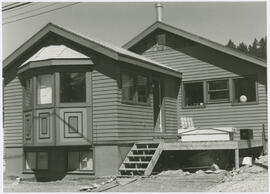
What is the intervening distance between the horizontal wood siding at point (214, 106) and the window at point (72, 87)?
17.3ft

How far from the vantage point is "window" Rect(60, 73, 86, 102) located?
14.0 m

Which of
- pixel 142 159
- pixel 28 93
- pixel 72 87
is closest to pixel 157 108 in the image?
pixel 142 159

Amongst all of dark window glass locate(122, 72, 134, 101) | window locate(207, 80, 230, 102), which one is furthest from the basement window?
dark window glass locate(122, 72, 134, 101)

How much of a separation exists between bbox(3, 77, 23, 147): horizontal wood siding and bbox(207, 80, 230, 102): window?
744cm

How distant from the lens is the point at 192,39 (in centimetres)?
1783

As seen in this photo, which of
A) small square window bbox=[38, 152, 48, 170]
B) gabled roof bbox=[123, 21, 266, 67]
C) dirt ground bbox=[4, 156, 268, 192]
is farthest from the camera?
gabled roof bbox=[123, 21, 266, 67]

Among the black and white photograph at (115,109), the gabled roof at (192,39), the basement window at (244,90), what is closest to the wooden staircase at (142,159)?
the black and white photograph at (115,109)

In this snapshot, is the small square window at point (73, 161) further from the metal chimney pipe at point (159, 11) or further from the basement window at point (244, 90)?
the metal chimney pipe at point (159, 11)

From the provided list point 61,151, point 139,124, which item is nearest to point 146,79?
point 139,124

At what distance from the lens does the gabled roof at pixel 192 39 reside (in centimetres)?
1652

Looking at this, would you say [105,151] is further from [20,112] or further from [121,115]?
[20,112]

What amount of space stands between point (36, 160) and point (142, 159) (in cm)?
381

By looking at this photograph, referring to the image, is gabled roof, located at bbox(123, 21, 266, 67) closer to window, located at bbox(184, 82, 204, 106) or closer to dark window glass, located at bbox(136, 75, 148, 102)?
window, located at bbox(184, 82, 204, 106)

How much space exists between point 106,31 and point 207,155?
17.6 ft
